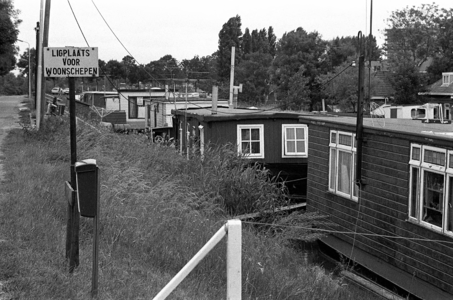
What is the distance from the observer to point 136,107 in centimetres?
4509

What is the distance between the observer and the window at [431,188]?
10578 mm

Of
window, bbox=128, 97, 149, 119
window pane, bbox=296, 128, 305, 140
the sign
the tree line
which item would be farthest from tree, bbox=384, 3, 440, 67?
the sign

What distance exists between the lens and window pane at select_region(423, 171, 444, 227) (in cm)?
1088


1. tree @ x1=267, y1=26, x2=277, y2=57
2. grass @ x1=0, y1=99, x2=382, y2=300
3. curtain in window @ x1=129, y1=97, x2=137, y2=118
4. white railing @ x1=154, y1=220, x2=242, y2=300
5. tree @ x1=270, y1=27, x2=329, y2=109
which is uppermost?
tree @ x1=267, y1=26, x2=277, y2=57

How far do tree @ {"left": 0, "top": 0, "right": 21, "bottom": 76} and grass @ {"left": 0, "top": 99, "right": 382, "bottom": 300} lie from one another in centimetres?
2356

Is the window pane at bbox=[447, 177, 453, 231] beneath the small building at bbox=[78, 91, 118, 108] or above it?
beneath

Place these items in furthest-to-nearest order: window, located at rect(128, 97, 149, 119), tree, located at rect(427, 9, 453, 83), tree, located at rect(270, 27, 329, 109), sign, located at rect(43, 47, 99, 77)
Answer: tree, located at rect(427, 9, 453, 83) → tree, located at rect(270, 27, 329, 109) → window, located at rect(128, 97, 149, 119) → sign, located at rect(43, 47, 99, 77)

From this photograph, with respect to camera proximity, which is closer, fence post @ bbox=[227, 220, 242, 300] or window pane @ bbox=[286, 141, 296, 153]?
fence post @ bbox=[227, 220, 242, 300]

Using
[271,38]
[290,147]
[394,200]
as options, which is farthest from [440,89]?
[394,200]

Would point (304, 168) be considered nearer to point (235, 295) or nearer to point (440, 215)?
point (440, 215)

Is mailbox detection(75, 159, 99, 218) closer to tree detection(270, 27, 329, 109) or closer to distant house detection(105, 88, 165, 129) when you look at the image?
distant house detection(105, 88, 165, 129)

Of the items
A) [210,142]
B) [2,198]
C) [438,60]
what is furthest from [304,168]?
[438,60]

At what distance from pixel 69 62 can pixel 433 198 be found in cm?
690

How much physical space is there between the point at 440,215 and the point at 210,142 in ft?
35.5
